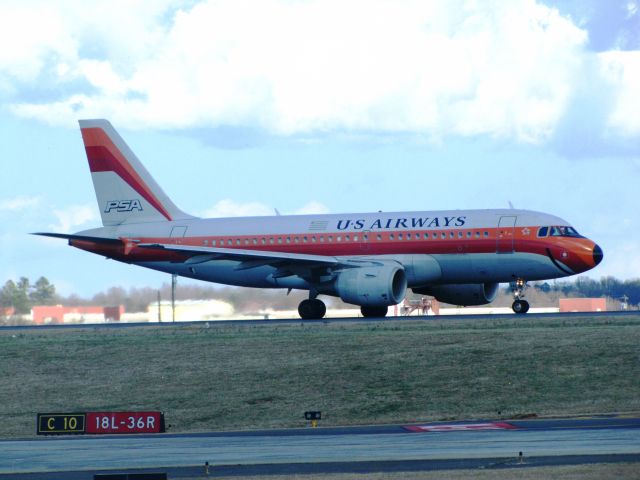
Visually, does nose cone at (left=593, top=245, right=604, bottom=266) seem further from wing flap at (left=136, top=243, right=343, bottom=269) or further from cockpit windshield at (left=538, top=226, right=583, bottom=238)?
wing flap at (left=136, top=243, right=343, bottom=269)

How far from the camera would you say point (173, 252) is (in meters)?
52.6

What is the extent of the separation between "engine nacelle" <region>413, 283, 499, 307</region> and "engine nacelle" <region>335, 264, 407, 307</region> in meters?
3.56

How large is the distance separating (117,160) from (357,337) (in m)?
21.9

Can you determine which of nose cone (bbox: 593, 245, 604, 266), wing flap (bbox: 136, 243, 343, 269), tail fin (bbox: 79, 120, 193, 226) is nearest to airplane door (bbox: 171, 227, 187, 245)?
tail fin (bbox: 79, 120, 193, 226)

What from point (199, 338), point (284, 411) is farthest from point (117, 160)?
point (284, 411)

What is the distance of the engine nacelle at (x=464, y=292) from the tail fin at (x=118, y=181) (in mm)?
12609

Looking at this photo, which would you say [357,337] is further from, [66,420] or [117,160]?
[117,160]

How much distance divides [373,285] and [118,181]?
635 inches

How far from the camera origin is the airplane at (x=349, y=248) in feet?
152

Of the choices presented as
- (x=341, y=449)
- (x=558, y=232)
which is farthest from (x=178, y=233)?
(x=341, y=449)

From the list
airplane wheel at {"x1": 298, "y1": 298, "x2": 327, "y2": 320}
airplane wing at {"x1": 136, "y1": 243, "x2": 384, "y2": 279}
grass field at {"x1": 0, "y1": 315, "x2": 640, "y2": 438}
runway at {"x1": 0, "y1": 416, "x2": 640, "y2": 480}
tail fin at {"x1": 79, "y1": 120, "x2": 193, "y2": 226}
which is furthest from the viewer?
tail fin at {"x1": 79, "y1": 120, "x2": 193, "y2": 226}

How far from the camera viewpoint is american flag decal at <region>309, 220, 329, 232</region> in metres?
50.2

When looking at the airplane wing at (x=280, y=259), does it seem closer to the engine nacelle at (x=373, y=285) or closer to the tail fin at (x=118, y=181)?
the engine nacelle at (x=373, y=285)

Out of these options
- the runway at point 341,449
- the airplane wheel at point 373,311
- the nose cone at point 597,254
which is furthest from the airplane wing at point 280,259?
the runway at point 341,449
